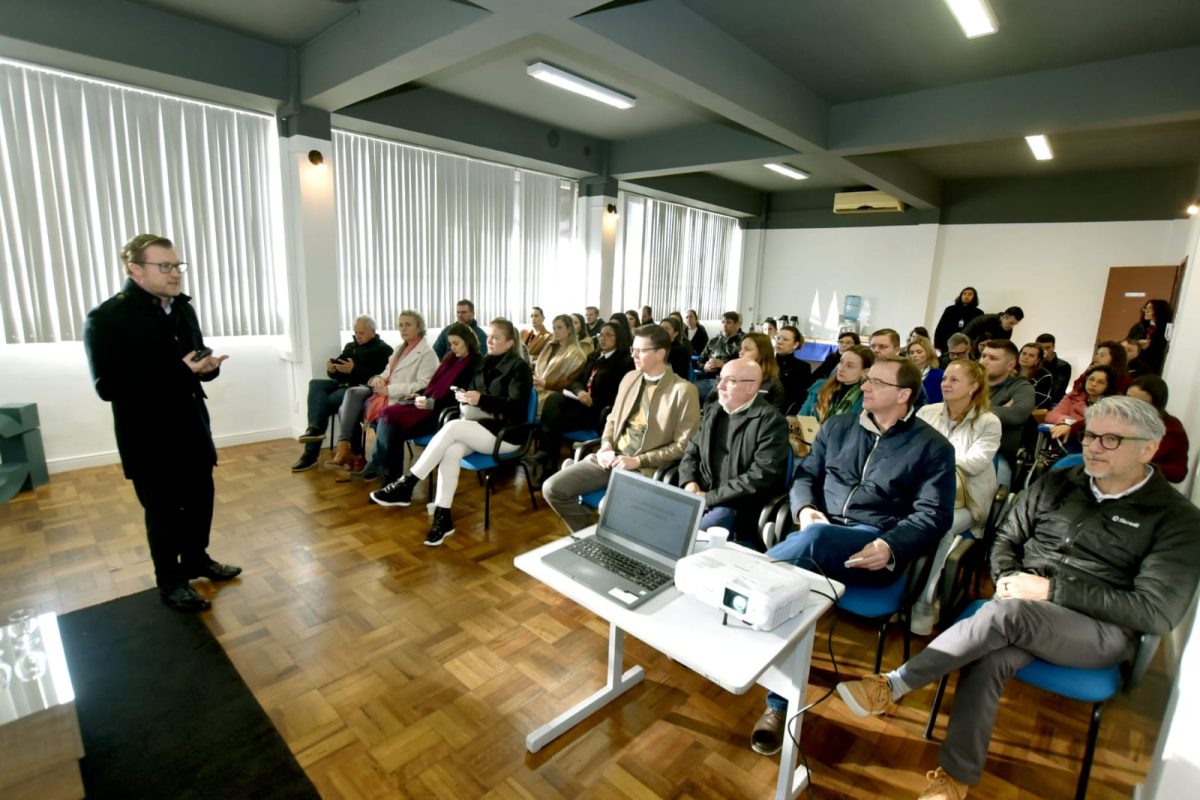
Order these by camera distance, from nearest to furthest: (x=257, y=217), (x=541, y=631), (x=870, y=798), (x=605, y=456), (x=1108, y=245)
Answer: (x=870, y=798) → (x=541, y=631) → (x=605, y=456) → (x=257, y=217) → (x=1108, y=245)

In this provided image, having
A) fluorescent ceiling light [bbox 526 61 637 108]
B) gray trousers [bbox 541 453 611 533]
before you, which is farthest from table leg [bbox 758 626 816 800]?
fluorescent ceiling light [bbox 526 61 637 108]

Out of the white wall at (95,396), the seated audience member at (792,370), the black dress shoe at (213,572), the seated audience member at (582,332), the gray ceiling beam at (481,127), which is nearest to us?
the black dress shoe at (213,572)

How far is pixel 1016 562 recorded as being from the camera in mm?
2002

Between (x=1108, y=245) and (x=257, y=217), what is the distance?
392 inches

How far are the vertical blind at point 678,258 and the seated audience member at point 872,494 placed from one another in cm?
656

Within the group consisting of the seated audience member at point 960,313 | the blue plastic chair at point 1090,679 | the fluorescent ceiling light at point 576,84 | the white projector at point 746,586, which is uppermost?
the fluorescent ceiling light at point 576,84

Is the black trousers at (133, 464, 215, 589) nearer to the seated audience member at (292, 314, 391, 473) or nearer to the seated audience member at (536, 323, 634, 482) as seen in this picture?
the seated audience member at (292, 314, 391, 473)

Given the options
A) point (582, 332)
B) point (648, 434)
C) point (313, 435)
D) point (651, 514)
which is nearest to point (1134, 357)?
point (648, 434)

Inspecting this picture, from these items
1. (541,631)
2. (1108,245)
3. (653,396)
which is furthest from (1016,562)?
(1108,245)

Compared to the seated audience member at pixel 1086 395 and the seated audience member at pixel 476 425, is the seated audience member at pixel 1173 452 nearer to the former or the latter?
the seated audience member at pixel 1086 395

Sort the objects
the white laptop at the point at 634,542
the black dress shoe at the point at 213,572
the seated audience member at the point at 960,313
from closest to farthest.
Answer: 1. the white laptop at the point at 634,542
2. the black dress shoe at the point at 213,572
3. the seated audience member at the point at 960,313

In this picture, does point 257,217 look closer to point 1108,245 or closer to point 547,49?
point 547,49

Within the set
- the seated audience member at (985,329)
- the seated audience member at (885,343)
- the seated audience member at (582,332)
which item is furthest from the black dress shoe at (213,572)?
the seated audience member at (985,329)

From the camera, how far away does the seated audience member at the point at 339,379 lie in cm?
453
